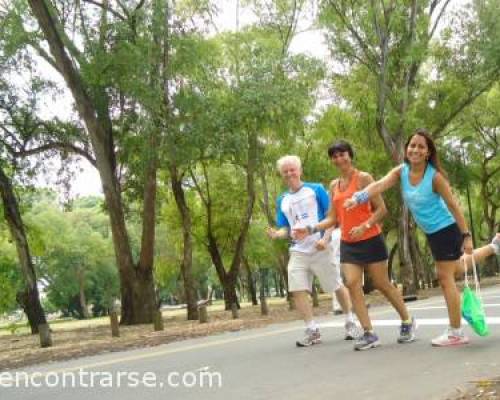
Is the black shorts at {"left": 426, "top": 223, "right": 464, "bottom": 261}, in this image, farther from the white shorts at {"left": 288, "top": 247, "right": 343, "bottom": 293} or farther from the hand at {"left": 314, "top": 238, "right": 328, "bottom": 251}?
the white shorts at {"left": 288, "top": 247, "right": 343, "bottom": 293}

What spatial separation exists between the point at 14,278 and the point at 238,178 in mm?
20374

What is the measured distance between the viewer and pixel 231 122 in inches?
635

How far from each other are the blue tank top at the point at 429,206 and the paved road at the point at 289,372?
3.54 ft

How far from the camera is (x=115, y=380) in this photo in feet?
19.6

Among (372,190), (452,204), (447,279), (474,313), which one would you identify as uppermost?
(372,190)

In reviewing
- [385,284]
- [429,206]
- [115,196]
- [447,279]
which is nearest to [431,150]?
[429,206]

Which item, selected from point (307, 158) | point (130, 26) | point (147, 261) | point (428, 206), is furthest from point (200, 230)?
point (428, 206)

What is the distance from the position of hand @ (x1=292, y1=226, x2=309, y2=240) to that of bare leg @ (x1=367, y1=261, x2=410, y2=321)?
32.5 inches

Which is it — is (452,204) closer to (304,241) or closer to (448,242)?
(448,242)

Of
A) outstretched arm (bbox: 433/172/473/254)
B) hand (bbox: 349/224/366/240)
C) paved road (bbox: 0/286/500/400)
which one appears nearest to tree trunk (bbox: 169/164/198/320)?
paved road (bbox: 0/286/500/400)

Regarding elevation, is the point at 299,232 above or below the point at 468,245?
above

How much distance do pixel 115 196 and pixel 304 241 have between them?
12.8 m

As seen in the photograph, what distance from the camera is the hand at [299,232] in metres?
6.93

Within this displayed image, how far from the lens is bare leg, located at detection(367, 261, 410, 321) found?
6371mm
